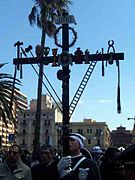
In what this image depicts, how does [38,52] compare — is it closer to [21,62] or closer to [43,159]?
[21,62]

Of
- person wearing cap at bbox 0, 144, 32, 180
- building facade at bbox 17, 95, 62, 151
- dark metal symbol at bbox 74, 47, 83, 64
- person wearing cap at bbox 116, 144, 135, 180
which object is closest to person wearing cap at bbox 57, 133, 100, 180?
person wearing cap at bbox 0, 144, 32, 180

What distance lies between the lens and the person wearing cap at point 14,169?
6082 mm

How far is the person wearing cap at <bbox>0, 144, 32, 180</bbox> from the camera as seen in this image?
6.08 m

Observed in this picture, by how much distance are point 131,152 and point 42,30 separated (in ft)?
90.4

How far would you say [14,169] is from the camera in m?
6.20


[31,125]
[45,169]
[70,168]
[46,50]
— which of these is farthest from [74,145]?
[31,125]

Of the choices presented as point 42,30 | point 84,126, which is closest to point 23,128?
point 84,126

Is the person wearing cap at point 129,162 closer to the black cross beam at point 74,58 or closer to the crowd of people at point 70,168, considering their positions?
the crowd of people at point 70,168

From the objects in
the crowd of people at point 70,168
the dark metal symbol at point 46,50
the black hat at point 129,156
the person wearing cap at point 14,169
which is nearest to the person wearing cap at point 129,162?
the black hat at point 129,156

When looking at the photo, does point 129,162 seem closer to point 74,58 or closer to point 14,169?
point 14,169

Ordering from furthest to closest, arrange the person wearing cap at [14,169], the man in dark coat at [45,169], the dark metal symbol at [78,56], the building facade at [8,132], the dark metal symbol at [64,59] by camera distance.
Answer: the building facade at [8,132] → the dark metal symbol at [78,56] → the person wearing cap at [14,169] → the dark metal symbol at [64,59] → the man in dark coat at [45,169]

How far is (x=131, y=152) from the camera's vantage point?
8.16 feet

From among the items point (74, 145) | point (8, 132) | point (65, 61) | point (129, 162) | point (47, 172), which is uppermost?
point (8, 132)

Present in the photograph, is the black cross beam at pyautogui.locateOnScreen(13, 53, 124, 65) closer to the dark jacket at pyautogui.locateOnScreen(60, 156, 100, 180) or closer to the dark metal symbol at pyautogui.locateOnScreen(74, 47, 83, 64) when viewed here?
the dark metal symbol at pyautogui.locateOnScreen(74, 47, 83, 64)
